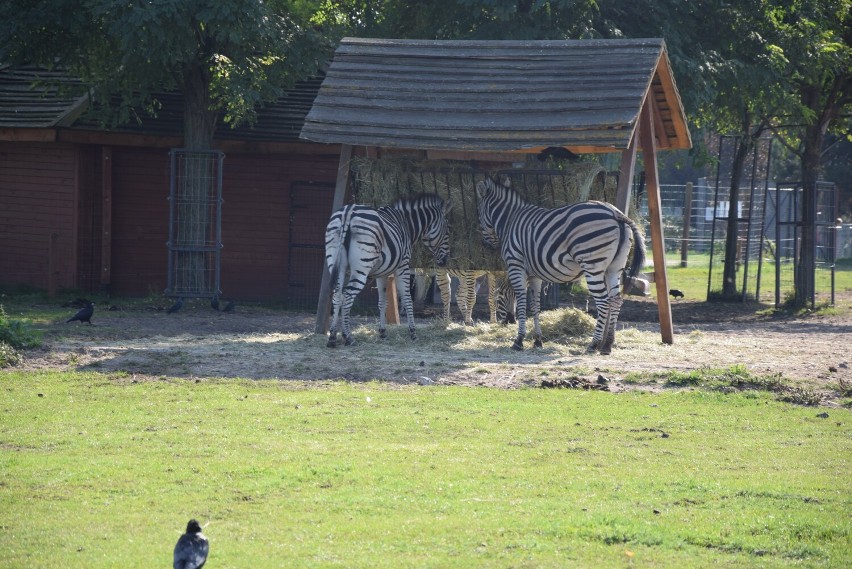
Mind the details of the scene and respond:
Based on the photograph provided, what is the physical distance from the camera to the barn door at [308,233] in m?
23.3

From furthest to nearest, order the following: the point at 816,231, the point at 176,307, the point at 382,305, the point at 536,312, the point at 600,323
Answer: the point at 816,231 < the point at 176,307 < the point at 382,305 < the point at 536,312 < the point at 600,323

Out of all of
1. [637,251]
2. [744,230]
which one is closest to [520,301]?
[637,251]

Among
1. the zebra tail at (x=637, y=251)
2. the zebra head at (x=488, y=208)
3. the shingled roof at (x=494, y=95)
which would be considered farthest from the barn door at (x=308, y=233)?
the zebra tail at (x=637, y=251)

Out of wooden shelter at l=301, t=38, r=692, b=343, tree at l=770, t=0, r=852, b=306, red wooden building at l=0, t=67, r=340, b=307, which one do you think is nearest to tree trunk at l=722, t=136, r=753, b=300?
tree at l=770, t=0, r=852, b=306

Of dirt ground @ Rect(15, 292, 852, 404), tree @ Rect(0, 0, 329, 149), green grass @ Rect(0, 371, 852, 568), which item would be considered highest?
tree @ Rect(0, 0, 329, 149)

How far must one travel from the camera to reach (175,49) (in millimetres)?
18672

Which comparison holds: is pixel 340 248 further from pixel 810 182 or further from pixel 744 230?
pixel 744 230

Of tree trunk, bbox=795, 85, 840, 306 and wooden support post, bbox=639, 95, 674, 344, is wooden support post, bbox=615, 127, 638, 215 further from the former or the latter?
tree trunk, bbox=795, 85, 840, 306

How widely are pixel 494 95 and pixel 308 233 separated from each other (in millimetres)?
7919

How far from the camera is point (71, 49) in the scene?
65.1 feet

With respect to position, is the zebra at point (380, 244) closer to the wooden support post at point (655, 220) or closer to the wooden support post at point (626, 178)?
the wooden support post at point (626, 178)

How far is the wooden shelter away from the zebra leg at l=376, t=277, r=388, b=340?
2.86ft

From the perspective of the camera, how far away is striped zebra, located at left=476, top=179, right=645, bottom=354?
15.1 m

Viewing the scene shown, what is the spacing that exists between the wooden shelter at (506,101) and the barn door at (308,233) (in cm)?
596
